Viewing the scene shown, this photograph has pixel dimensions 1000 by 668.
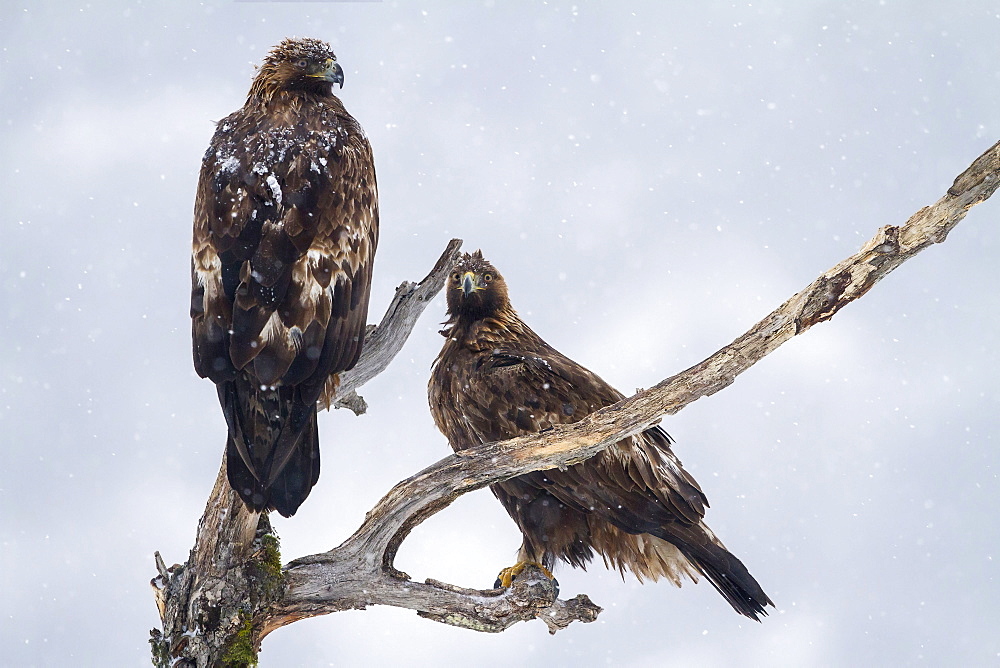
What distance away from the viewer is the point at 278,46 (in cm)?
534

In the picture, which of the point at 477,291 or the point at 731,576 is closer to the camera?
the point at 731,576

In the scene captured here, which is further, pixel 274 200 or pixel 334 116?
pixel 334 116

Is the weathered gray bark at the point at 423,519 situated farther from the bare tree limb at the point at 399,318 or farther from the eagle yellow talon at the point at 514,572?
the bare tree limb at the point at 399,318

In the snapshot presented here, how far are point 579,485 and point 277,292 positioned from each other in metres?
2.21

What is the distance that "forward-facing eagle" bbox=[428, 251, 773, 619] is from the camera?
16.8 feet

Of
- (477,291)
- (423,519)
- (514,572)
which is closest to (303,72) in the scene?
(477,291)

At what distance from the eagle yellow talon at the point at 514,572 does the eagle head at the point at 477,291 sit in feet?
5.99

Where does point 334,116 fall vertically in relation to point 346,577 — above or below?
above

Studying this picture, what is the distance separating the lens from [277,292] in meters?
4.10

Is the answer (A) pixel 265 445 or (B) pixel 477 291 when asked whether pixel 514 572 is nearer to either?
(A) pixel 265 445

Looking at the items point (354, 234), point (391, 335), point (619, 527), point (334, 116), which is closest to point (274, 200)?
point (354, 234)

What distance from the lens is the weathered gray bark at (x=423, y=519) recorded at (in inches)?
150

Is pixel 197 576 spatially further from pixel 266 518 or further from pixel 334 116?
pixel 334 116

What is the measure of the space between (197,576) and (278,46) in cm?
328
